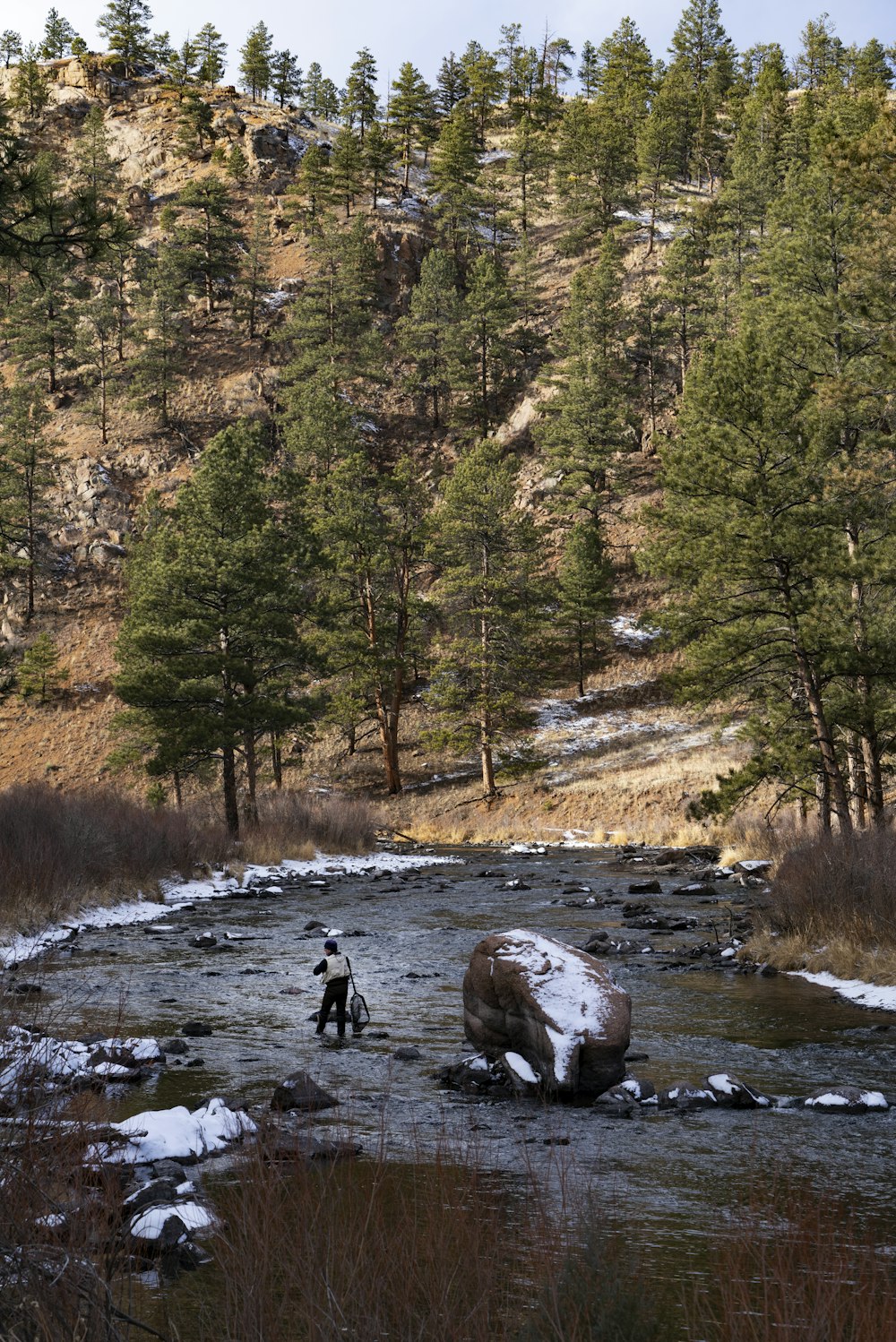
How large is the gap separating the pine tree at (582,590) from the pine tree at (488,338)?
2110 centimetres

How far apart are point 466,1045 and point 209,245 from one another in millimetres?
86425

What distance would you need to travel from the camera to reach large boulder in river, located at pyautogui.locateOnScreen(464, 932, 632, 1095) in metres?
8.25

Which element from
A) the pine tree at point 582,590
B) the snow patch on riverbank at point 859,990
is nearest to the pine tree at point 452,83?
the pine tree at point 582,590

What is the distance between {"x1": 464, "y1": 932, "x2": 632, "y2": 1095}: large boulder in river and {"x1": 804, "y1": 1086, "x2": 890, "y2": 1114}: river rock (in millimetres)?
1510

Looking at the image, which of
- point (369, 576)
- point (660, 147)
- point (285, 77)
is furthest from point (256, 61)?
point (369, 576)

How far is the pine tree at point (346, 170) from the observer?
89.9 metres

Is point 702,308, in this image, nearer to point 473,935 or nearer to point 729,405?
point 729,405

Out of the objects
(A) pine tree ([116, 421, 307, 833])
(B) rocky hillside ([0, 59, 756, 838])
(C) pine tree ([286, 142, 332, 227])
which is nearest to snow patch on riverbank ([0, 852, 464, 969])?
(A) pine tree ([116, 421, 307, 833])

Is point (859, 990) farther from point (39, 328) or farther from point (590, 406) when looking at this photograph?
point (39, 328)

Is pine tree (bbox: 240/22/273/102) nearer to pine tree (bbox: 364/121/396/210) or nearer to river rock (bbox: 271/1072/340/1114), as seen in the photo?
pine tree (bbox: 364/121/396/210)

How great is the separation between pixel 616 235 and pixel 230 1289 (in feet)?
281

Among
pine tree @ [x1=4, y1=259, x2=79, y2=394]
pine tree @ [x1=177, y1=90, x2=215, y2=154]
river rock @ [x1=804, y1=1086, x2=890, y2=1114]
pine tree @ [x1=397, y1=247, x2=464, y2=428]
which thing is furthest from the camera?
pine tree @ [x1=177, y1=90, x2=215, y2=154]

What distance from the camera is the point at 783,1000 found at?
11602mm

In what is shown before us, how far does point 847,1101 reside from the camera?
7652 mm
